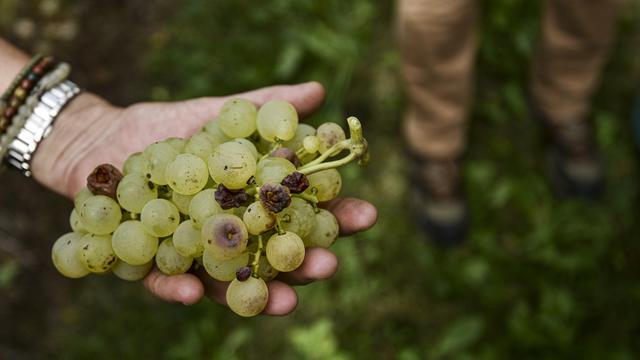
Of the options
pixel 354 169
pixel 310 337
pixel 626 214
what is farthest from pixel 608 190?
pixel 310 337

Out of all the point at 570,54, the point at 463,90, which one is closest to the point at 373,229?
the point at 463,90

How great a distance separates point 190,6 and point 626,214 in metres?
2.26

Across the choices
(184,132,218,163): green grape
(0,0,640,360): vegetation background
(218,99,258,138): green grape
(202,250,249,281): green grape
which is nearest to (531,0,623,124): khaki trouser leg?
(0,0,640,360): vegetation background

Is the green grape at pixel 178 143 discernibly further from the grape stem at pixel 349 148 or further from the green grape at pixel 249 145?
the grape stem at pixel 349 148

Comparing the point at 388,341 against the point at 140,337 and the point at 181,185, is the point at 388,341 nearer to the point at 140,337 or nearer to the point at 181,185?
the point at 140,337

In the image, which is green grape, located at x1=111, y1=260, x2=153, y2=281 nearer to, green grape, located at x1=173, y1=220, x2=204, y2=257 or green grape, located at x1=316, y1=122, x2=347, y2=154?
green grape, located at x1=173, y1=220, x2=204, y2=257

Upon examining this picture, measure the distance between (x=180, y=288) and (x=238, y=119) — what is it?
42 cm

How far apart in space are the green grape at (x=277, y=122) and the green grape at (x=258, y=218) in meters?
0.21

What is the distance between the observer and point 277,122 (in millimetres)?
1563

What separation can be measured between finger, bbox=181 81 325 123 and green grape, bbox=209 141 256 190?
0.39 m

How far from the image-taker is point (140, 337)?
2.80 metres

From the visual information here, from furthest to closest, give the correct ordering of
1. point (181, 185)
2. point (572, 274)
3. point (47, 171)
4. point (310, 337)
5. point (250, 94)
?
1. point (572, 274)
2. point (310, 337)
3. point (47, 171)
4. point (250, 94)
5. point (181, 185)

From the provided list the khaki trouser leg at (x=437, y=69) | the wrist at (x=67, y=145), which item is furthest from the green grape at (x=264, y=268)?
the khaki trouser leg at (x=437, y=69)

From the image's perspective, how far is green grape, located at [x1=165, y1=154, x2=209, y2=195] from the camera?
4.81ft
